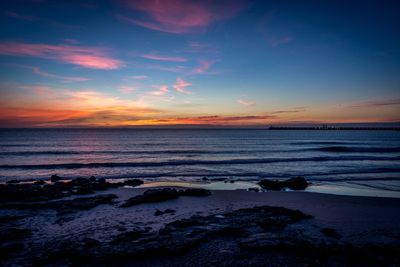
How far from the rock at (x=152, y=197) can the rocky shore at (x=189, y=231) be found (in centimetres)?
6

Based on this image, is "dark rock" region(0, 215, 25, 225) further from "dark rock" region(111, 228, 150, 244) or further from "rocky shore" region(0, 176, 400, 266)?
"dark rock" region(111, 228, 150, 244)

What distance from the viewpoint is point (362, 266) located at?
6410 millimetres

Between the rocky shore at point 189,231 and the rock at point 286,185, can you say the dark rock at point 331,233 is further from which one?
the rock at point 286,185

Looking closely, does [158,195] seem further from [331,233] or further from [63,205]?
[331,233]

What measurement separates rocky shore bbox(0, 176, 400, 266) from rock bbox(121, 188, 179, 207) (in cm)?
6

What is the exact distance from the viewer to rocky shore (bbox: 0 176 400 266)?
681cm

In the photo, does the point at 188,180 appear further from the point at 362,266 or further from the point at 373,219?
the point at 362,266

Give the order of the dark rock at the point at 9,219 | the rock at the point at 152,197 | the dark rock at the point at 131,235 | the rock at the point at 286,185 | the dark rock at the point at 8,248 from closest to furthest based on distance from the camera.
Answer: the dark rock at the point at 8,248 < the dark rock at the point at 131,235 < the dark rock at the point at 9,219 < the rock at the point at 152,197 < the rock at the point at 286,185

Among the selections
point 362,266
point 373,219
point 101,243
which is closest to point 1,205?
point 101,243

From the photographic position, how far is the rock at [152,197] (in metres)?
12.7

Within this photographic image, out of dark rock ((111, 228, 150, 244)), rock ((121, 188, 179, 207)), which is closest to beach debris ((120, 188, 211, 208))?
rock ((121, 188, 179, 207))

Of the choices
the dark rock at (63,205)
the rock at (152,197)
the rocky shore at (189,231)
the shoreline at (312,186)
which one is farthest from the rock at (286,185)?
the dark rock at (63,205)

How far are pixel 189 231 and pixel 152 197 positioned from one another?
5311 mm

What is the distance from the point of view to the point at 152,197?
13.3 meters
